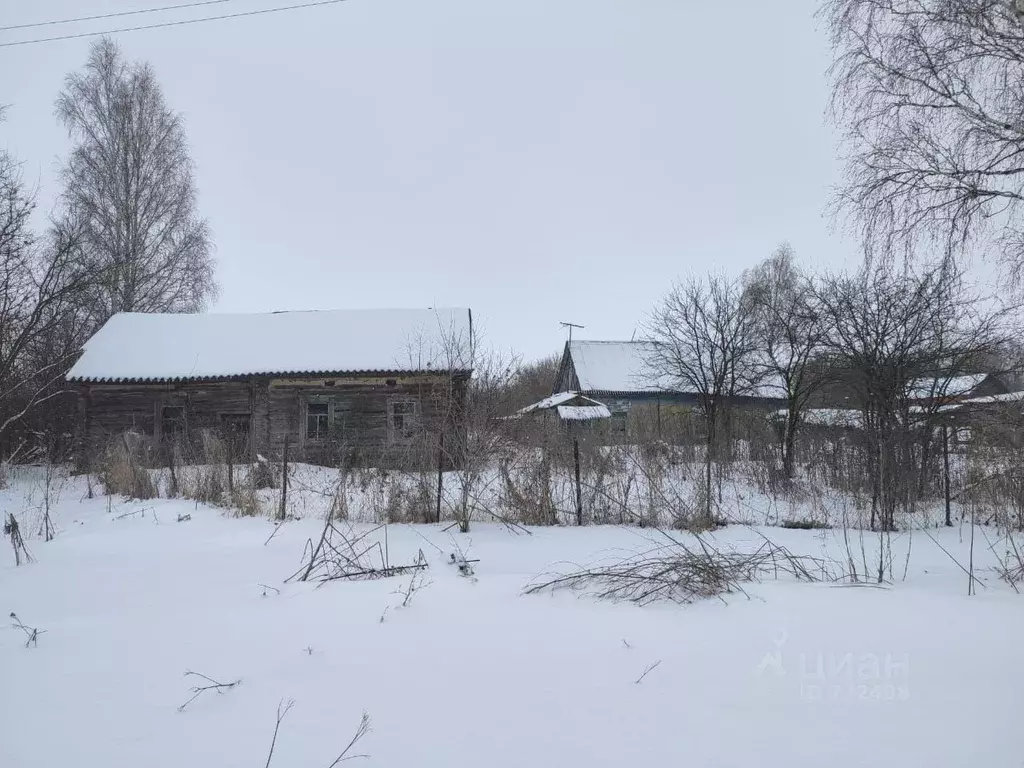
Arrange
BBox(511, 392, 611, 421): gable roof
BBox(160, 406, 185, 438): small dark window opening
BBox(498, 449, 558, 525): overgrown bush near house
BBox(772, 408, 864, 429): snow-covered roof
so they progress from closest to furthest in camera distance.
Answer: BBox(498, 449, 558, 525): overgrown bush near house < BBox(772, 408, 864, 429): snow-covered roof < BBox(160, 406, 185, 438): small dark window opening < BBox(511, 392, 611, 421): gable roof

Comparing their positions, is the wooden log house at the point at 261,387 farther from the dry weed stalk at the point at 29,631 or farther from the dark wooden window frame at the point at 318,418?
the dry weed stalk at the point at 29,631

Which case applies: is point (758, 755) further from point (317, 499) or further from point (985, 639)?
point (317, 499)

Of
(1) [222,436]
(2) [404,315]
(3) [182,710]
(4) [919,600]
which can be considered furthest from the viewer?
(2) [404,315]

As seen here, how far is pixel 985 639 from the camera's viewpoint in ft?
9.79

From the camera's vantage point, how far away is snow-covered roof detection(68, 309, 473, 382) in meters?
16.2

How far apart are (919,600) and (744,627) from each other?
4.60 feet

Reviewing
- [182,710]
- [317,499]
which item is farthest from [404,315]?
[182,710]

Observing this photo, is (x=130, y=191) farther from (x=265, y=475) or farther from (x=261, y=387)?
(x=265, y=475)

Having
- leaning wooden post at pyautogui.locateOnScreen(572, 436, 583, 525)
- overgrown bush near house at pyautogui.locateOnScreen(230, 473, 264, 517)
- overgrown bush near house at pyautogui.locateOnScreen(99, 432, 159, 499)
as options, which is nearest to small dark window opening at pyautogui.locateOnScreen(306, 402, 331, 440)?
overgrown bush near house at pyautogui.locateOnScreen(99, 432, 159, 499)

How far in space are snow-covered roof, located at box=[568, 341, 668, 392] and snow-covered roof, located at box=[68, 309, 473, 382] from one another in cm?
965

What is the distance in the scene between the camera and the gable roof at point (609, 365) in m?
25.8

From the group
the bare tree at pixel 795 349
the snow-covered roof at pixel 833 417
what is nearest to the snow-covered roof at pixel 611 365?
the bare tree at pixel 795 349

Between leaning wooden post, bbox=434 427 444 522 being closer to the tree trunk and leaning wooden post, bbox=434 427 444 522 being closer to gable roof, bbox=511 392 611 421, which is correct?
the tree trunk

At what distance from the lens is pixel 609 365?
2725cm
